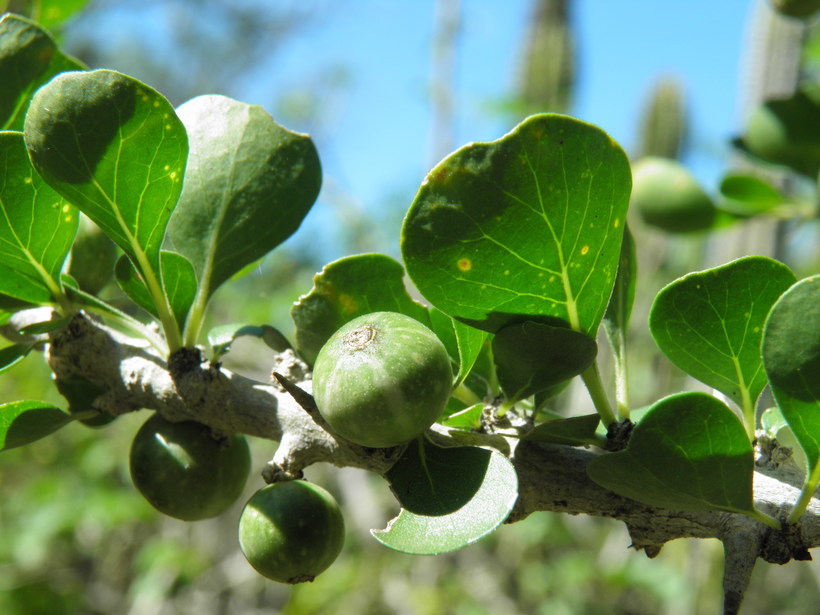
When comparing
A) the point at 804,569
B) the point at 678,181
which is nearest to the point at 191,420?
the point at 678,181

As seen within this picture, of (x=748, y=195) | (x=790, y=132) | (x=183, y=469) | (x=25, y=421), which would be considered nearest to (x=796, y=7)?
(x=790, y=132)

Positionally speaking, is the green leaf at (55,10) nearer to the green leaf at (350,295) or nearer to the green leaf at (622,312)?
the green leaf at (350,295)

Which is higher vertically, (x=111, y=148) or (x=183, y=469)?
(x=111, y=148)

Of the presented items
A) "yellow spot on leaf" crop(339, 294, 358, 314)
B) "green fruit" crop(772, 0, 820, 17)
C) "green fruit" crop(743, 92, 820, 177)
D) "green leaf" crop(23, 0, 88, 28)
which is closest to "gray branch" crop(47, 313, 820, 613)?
"yellow spot on leaf" crop(339, 294, 358, 314)

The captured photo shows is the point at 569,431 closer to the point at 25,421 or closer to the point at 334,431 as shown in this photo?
the point at 334,431

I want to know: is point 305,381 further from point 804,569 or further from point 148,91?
point 804,569

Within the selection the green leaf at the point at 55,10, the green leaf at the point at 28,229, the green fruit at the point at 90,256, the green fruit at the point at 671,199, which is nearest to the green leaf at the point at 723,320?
the green leaf at the point at 28,229

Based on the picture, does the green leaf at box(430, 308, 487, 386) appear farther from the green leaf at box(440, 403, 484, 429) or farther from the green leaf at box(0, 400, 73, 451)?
the green leaf at box(0, 400, 73, 451)
